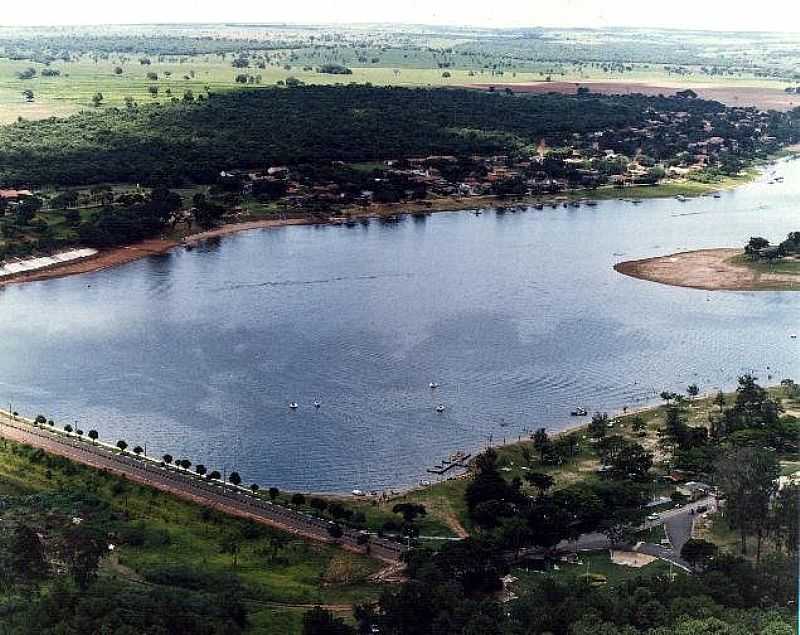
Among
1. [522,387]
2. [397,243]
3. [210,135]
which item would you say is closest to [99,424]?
[522,387]

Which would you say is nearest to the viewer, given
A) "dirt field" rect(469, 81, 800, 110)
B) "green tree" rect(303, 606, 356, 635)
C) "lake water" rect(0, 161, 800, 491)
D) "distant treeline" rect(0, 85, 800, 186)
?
"green tree" rect(303, 606, 356, 635)

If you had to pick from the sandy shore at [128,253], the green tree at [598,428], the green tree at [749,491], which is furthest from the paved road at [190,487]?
the sandy shore at [128,253]

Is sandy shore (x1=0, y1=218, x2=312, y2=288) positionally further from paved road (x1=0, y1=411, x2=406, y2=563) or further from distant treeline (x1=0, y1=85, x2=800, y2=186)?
paved road (x1=0, y1=411, x2=406, y2=563)

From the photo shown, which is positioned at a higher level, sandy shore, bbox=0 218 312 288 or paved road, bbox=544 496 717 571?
sandy shore, bbox=0 218 312 288

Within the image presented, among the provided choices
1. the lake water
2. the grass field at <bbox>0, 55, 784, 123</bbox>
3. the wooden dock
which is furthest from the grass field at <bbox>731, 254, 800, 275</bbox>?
the grass field at <bbox>0, 55, 784, 123</bbox>

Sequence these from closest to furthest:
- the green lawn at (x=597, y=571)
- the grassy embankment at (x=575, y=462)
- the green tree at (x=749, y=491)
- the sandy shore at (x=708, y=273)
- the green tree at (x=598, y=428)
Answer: the green lawn at (x=597, y=571) < the green tree at (x=749, y=491) < the grassy embankment at (x=575, y=462) < the green tree at (x=598, y=428) < the sandy shore at (x=708, y=273)

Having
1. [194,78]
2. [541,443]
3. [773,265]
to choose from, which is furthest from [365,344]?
[194,78]

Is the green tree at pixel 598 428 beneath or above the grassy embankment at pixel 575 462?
above

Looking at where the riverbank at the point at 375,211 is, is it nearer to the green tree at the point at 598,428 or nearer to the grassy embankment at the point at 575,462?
the grassy embankment at the point at 575,462
